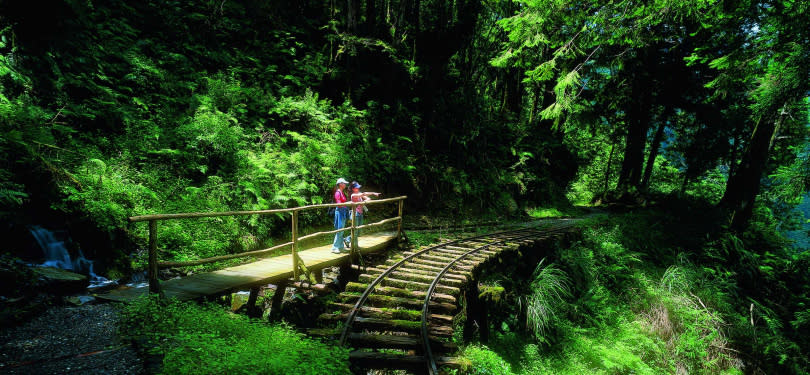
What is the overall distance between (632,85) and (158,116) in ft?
69.5

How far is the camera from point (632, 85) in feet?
61.3

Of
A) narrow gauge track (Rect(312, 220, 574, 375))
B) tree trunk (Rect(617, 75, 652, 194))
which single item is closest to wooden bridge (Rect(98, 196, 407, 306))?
narrow gauge track (Rect(312, 220, 574, 375))

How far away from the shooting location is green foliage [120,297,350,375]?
3.28 m

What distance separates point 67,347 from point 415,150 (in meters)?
13.6

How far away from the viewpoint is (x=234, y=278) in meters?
5.93

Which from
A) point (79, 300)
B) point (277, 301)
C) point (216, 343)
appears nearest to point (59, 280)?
point (79, 300)

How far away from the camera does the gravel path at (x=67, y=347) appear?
3150 mm

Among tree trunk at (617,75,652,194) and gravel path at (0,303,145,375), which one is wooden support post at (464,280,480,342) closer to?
gravel path at (0,303,145,375)

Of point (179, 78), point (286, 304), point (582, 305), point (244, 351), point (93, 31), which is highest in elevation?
point (93, 31)

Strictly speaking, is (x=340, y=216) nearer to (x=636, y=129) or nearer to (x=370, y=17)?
(x=370, y=17)

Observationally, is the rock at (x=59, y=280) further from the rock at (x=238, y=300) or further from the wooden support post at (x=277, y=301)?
the wooden support post at (x=277, y=301)

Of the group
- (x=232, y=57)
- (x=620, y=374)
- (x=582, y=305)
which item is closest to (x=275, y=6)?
(x=232, y=57)

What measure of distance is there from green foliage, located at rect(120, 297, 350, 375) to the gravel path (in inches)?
7.3

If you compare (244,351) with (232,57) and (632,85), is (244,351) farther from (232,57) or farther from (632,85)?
(632,85)
